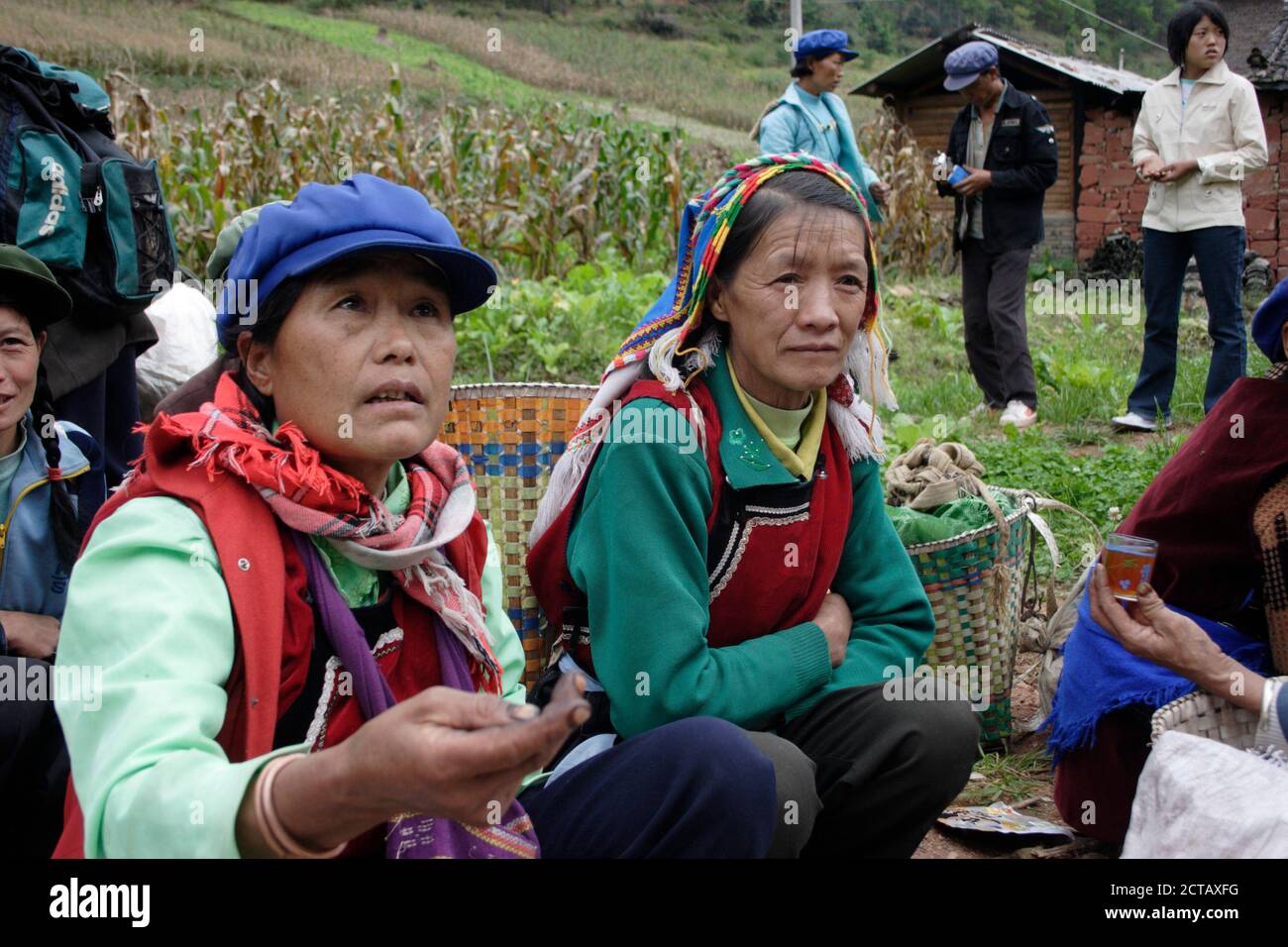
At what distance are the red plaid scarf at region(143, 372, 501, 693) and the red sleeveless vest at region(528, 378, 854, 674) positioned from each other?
0.43 metres

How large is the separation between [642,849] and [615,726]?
1.16ft

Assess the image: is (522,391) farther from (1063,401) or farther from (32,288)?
(1063,401)

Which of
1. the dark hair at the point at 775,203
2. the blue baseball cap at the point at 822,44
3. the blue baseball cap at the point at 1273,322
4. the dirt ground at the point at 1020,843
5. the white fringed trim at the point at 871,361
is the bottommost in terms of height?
the dirt ground at the point at 1020,843

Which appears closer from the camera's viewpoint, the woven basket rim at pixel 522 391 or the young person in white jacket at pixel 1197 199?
the woven basket rim at pixel 522 391

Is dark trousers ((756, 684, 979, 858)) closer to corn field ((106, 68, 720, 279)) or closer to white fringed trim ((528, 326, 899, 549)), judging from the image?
white fringed trim ((528, 326, 899, 549))

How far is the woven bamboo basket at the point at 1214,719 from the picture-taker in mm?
2348

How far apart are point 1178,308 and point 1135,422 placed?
0.65 m

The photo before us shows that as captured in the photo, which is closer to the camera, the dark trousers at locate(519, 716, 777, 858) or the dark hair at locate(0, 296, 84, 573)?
the dark trousers at locate(519, 716, 777, 858)

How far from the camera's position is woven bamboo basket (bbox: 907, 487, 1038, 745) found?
10.7 ft

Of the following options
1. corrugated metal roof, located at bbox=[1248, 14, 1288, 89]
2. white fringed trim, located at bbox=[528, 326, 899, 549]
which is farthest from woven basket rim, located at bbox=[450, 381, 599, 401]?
corrugated metal roof, located at bbox=[1248, 14, 1288, 89]

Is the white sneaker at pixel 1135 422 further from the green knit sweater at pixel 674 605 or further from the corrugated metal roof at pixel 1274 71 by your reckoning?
the corrugated metal roof at pixel 1274 71

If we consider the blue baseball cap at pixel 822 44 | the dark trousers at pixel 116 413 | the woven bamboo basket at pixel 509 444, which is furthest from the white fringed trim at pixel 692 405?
the blue baseball cap at pixel 822 44

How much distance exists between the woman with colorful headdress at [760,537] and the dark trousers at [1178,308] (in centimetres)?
461
